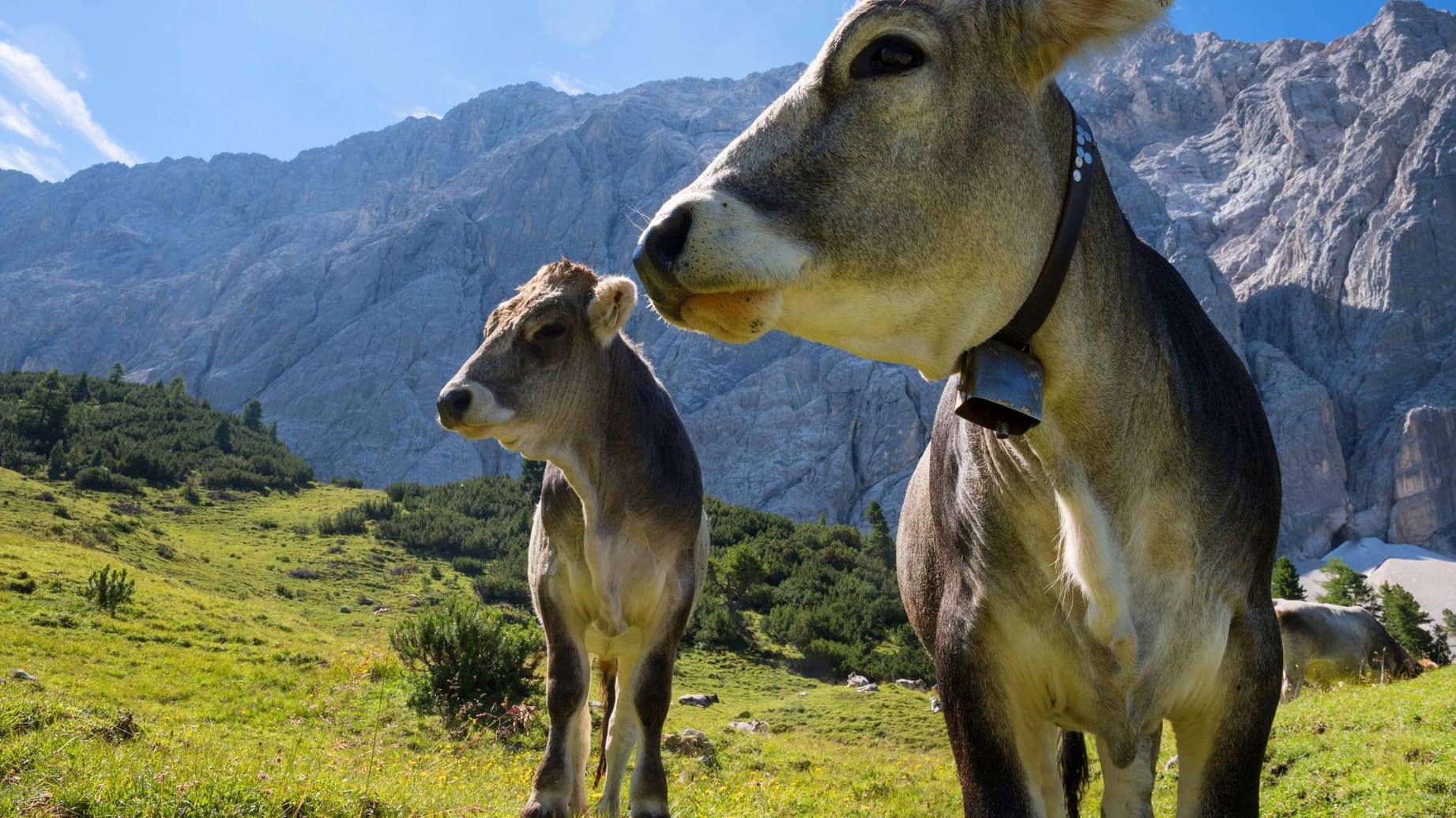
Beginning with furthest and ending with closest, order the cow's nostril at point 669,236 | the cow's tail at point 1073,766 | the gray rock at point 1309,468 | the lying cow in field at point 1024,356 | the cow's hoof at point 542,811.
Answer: the gray rock at point 1309,468, the cow's hoof at point 542,811, the cow's tail at point 1073,766, the lying cow in field at point 1024,356, the cow's nostril at point 669,236

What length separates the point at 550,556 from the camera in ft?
19.6

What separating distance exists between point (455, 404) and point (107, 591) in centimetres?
1851

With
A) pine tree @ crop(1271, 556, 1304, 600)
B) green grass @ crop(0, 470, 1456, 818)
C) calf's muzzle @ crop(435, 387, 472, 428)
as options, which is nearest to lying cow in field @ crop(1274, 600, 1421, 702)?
green grass @ crop(0, 470, 1456, 818)

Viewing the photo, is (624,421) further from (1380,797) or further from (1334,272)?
(1334,272)

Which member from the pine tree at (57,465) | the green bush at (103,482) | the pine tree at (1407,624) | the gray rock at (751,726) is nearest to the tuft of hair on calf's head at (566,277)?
the gray rock at (751,726)

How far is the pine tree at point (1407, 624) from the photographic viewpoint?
30.0 m

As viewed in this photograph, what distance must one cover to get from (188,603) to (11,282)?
568 ft

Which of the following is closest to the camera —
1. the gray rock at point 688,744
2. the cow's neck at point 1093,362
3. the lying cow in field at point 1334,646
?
the cow's neck at point 1093,362

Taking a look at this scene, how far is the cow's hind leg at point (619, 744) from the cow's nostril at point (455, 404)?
2.04m

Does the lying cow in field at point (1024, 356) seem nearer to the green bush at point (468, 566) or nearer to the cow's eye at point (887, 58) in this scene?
the cow's eye at point (887, 58)

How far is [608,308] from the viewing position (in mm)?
6215

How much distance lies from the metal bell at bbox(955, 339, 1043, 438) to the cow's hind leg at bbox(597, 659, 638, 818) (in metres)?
4.18

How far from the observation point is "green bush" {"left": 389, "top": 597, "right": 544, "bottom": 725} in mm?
13695

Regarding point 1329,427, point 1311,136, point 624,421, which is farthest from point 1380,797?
point 1311,136
